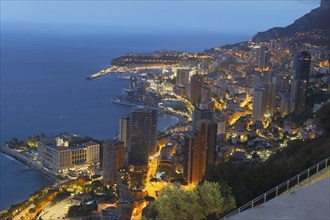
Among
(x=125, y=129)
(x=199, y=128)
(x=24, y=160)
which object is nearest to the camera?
(x=199, y=128)

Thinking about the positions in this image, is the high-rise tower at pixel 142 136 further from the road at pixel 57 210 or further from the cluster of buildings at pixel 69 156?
the road at pixel 57 210

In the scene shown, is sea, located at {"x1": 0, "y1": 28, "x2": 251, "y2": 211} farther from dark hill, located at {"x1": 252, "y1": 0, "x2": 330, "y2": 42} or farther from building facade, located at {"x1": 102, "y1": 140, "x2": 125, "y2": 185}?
dark hill, located at {"x1": 252, "y1": 0, "x2": 330, "y2": 42}

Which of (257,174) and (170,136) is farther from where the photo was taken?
(170,136)

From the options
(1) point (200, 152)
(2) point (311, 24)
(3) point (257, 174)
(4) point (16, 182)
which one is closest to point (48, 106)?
(4) point (16, 182)

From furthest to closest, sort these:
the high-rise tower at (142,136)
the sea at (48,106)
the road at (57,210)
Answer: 1. the high-rise tower at (142,136)
2. the sea at (48,106)
3. the road at (57,210)

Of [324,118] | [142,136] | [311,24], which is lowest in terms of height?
[142,136]

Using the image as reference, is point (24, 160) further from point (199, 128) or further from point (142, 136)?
point (199, 128)

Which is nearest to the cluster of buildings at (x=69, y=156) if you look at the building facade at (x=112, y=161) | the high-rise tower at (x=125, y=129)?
the high-rise tower at (x=125, y=129)

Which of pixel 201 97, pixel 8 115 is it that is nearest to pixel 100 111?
pixel 8 115

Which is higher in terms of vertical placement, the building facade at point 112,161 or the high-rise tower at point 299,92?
the high-rise tower at point 299,92
